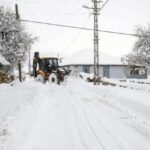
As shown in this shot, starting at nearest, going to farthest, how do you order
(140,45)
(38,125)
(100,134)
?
(100,134) → (38,125) → (140,45)

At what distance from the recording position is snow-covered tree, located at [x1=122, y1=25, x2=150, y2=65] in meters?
59.4

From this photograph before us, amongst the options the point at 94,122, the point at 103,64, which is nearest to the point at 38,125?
the point at 94,122

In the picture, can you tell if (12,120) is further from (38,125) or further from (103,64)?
(103,64)

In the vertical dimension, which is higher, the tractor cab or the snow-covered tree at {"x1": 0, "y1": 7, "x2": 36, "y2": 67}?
the snow-covered tree at {"x1": 0, "y1": 7, "x2": 36, "y2": 67}

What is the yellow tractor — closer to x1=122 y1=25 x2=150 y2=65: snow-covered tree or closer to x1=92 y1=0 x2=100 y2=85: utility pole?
x1=92 y1=0 x2=100 y2=85: utility pole

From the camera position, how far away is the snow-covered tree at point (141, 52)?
195 ft

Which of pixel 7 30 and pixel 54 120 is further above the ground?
pixel 7 30

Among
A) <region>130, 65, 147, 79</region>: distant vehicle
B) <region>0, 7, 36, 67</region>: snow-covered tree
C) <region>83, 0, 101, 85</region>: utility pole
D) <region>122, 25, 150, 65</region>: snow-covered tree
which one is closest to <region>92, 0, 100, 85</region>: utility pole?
<region>83, 0, 101, 85</region>: utility pole

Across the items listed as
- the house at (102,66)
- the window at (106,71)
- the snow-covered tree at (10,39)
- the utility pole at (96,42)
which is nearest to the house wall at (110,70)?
the house at (102,66)

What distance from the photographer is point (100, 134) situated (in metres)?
9.02

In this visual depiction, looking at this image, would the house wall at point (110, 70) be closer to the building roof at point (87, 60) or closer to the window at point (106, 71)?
the window at point (106, 71)

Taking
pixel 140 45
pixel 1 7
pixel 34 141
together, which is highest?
pixel 1 7

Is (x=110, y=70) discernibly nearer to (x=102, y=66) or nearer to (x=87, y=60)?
(x=102, y=66)

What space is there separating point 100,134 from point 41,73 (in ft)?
78.7
